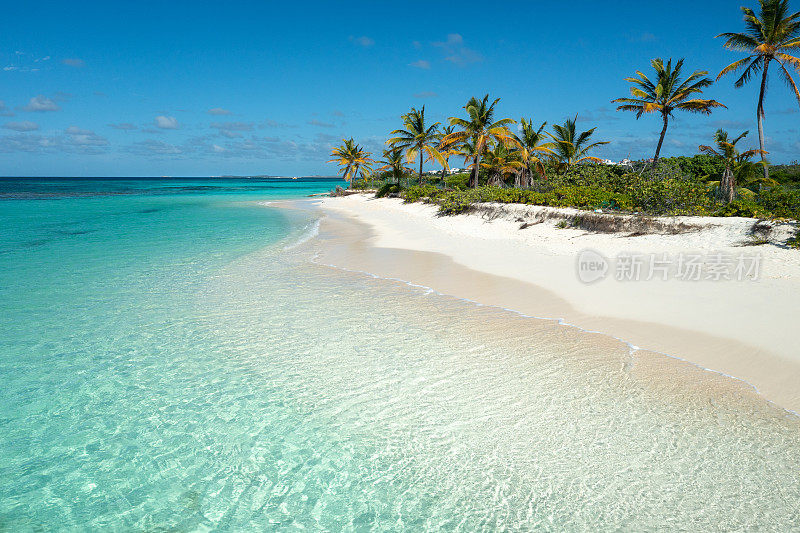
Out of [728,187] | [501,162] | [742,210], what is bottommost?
[742,210]

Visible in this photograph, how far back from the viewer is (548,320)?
8078 mm

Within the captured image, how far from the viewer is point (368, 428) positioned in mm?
4738

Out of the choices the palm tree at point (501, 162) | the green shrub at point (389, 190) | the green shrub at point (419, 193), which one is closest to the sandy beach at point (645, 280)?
the green shrub at point (419, 193)

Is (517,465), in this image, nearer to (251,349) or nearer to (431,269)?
(251,349)

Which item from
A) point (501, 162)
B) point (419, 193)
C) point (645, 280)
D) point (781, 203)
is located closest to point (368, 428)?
point (645, 280)

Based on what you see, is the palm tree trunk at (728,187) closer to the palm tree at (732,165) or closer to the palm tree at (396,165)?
the palm tree at (732,165)

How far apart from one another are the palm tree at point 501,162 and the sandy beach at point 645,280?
16.5 m

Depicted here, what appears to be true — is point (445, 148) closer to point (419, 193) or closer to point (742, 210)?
point (419, 193)

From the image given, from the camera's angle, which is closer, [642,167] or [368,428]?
[368,428]

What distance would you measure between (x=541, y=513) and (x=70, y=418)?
16.8ft

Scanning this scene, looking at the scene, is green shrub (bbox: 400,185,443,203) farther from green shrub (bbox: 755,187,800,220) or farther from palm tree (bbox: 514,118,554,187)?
green shrub (bbox: 755,187,800,220)

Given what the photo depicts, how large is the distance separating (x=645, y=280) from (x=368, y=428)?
836 centimetres

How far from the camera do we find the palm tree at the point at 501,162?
1368 inches

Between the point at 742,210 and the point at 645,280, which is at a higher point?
the point at 742,210
